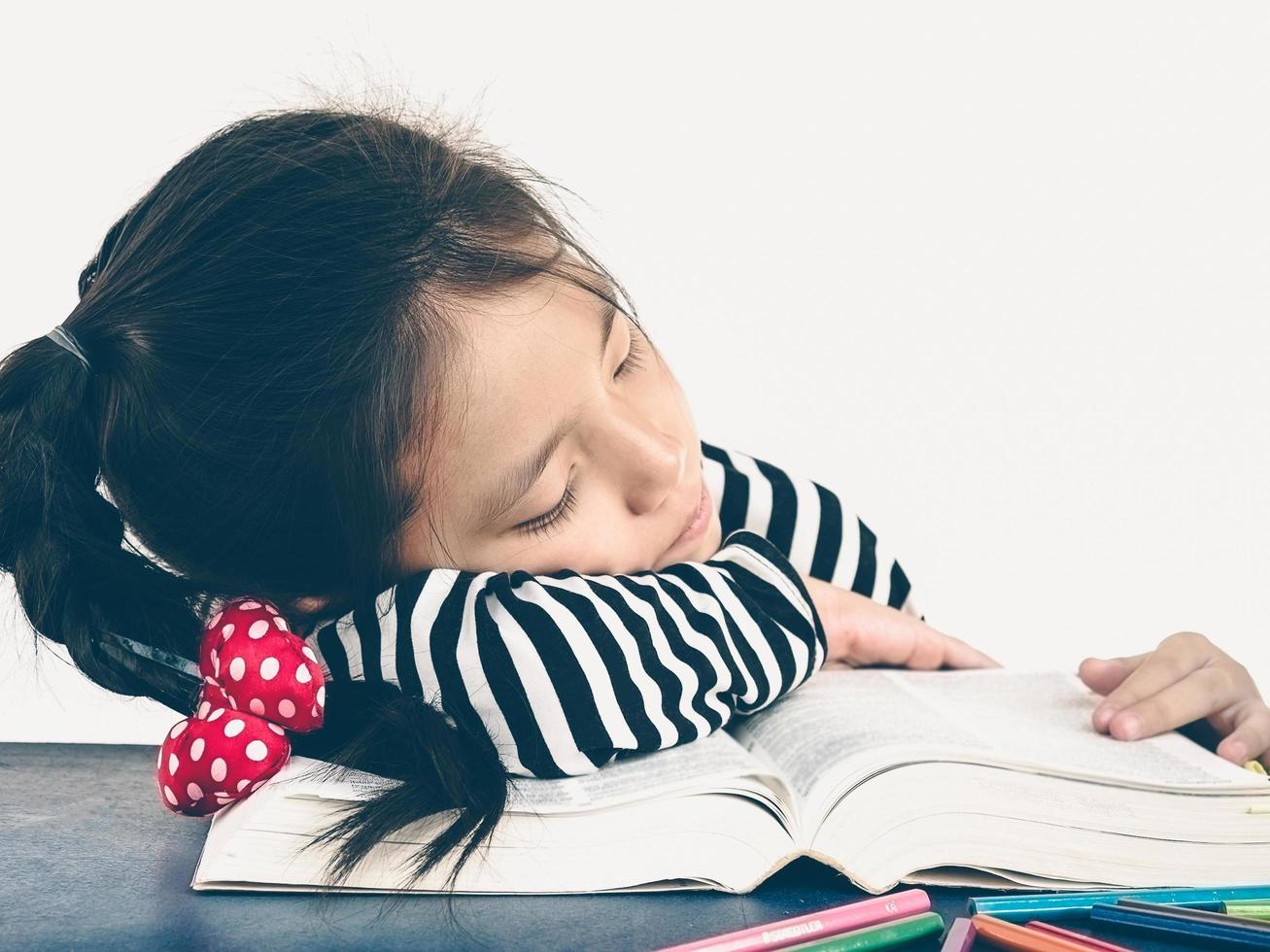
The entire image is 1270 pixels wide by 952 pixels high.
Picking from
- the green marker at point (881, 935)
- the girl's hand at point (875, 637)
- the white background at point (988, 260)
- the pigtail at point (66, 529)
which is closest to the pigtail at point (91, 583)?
the pigtail at point (66, 529)

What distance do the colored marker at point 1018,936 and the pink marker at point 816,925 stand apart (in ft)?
0.09

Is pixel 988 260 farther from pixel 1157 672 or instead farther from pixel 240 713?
pixel 240 713

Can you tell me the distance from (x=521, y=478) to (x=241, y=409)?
17cm

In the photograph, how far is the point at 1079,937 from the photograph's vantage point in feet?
1.73

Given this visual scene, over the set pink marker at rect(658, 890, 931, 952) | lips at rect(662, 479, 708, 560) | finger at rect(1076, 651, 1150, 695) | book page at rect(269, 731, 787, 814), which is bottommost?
book page at rect(269, 731, 787, 814)

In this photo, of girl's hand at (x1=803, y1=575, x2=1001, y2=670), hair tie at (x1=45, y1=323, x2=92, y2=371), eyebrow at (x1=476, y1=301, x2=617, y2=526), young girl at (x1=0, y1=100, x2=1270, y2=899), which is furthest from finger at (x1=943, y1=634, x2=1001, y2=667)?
hair tie at (x1=45, y1=323, x2=92, y2=371)

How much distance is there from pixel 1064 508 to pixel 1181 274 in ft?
1.08

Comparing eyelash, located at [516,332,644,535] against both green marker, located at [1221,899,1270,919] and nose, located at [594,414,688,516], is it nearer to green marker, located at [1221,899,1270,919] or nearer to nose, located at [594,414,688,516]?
nose, located at [594,414,688,516]

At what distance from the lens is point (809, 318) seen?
1.55m

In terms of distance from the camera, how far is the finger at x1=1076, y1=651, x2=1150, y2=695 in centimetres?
88

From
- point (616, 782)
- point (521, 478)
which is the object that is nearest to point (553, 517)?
point (521, 478)

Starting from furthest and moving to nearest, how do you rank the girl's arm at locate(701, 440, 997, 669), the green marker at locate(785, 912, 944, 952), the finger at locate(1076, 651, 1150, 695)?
the girl's arm at locate(701, 440, 997, 669) → the finger at locate(1076, 651, 1150, 695) → the green marker at locate(785, 912, 944, 952)

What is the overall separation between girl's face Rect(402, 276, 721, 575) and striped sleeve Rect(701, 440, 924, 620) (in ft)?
0.68

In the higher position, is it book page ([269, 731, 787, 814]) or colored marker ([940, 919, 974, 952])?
colored marker ([940, 919, 974, 952])
